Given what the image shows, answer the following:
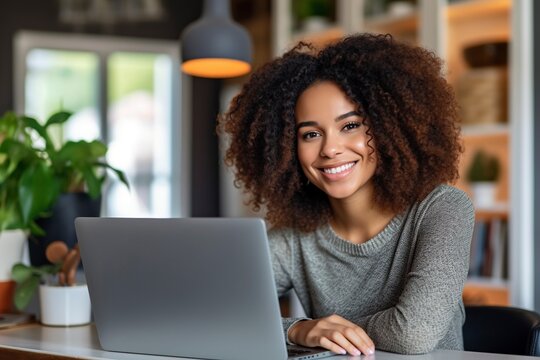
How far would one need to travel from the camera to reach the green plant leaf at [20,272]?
6.16 feet

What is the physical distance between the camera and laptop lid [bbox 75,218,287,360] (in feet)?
4.09

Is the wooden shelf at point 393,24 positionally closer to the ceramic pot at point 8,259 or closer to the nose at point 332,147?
the nose at point 332,147

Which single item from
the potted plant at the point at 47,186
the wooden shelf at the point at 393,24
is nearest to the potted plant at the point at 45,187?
the potted plant at the point at 47,186

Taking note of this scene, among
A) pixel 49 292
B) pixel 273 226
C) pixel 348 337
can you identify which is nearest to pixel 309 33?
pixel 273 226

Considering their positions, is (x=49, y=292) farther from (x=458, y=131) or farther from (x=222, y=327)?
(x=458, y=131)

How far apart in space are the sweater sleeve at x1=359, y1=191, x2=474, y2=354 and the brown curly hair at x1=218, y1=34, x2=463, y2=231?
0.65 feet

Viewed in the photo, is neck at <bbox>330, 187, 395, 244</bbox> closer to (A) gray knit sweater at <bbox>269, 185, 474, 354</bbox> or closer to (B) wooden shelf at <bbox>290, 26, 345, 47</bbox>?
(A) gray knit sweater at <bbox>269, 185, 474, 354</bbox>

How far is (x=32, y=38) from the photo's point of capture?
5.59 m

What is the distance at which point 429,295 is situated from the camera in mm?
1473

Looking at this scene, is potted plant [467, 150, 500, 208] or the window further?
the window

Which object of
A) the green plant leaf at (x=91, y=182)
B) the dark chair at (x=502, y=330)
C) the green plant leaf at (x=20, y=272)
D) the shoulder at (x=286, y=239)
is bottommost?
the dark chair at (x=502, y=330)

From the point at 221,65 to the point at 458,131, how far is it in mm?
1086

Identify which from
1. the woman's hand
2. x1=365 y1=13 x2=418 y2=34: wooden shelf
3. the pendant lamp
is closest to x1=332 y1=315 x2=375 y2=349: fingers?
the woman's hand

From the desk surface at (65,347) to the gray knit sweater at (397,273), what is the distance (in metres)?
0.07
